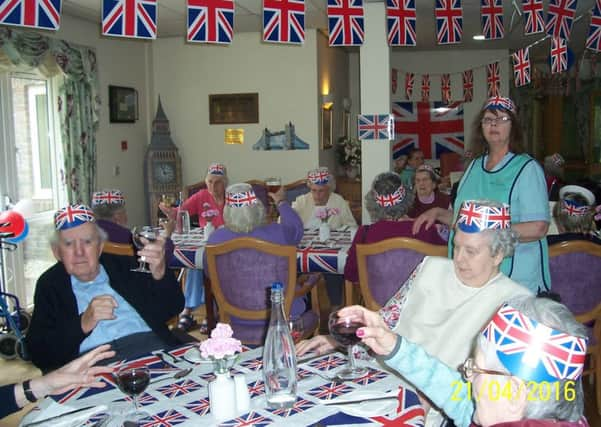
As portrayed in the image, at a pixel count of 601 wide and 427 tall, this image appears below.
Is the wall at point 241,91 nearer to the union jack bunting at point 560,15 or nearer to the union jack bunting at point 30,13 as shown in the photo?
the union jack bunting at point 560,15

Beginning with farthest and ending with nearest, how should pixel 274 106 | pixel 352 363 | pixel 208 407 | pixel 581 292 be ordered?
pixel 274 106 < pixel 581 292 < pixel 352 363 < pixel 208 407

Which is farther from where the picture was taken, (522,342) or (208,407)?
(208,407)

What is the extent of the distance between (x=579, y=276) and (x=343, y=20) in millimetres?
2447

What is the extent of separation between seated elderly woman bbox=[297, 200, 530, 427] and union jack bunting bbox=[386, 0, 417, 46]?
10.1ft

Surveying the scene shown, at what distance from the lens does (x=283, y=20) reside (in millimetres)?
3893

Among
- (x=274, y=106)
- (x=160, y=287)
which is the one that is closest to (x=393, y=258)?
(x=160, y=287)

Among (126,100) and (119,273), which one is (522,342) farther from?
(126,100)

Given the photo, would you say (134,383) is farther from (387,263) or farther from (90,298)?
(387,263)

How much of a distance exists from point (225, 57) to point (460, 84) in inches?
170

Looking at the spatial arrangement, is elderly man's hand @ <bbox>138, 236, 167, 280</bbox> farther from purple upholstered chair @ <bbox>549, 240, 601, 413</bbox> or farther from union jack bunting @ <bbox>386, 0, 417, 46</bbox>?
union jack bunting @ <bbox>386, 0, 417, 46</bbox>

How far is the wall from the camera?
24.1 feet

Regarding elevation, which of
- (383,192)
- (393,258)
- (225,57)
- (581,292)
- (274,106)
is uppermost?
(225,57)

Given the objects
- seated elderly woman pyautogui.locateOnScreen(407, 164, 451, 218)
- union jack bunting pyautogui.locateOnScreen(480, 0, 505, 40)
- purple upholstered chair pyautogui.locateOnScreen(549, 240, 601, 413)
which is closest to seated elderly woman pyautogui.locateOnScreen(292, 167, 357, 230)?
seated elderly woman pyautogui.locateOnScreen(407, 164, 451, 218)

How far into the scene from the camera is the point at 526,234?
2.58m
